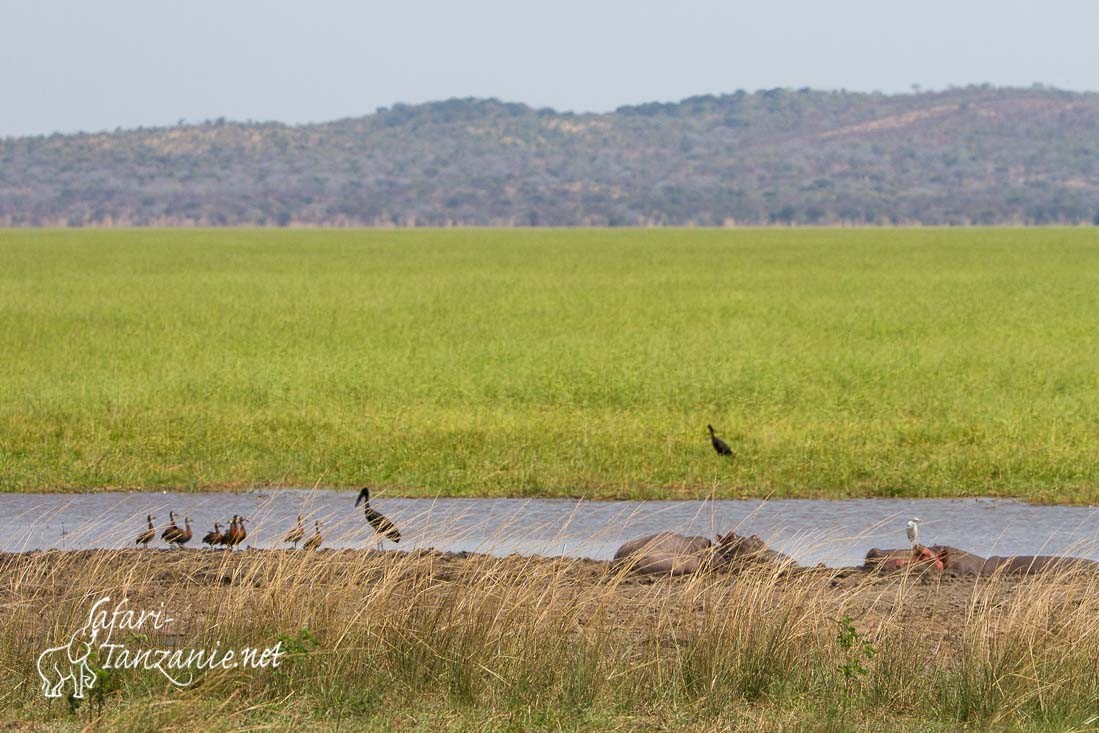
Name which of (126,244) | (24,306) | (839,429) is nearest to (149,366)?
(839,429)

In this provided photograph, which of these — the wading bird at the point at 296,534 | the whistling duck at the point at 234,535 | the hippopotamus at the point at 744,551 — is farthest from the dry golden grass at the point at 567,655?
the whistling duck at the point at 234,535

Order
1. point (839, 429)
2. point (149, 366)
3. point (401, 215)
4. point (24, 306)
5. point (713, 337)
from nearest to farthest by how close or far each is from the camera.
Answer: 1. point (839, 429)
2. point (149, 366)
3. point (713, 337)
4. point (24, 306)
5. point (401, 215)

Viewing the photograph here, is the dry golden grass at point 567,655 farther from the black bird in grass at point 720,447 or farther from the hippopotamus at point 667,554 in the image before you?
the black bird in grass at point 720,447

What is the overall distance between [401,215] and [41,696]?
587 ft

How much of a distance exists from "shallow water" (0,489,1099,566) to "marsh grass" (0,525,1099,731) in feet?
7.80

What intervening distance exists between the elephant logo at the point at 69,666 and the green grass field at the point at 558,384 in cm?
678

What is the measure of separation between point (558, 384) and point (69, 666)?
16.4 meters

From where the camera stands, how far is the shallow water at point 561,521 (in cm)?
1204

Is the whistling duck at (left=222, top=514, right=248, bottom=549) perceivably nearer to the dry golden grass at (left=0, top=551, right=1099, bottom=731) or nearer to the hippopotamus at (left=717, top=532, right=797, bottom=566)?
the dry golden grass at (left=0, top=551, right=1099, bottom=731)

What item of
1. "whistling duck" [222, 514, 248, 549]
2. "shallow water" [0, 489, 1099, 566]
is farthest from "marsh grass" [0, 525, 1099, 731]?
"shallow water" [0, 489, 1099, 566]

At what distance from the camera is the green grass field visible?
52.4 ft

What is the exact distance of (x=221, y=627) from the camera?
847 centimetres

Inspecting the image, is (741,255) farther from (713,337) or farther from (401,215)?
(401,215)

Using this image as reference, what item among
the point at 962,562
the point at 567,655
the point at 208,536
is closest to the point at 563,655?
the point at 567,655
